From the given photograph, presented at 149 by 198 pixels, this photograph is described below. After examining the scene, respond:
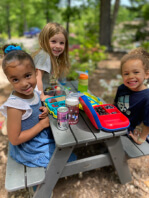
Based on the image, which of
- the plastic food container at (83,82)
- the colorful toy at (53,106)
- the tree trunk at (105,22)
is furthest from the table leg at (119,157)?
the tree trunk at (105,22)

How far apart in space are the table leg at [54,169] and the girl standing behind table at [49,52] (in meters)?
0.93

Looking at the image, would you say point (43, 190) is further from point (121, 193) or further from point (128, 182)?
point (128, 182)

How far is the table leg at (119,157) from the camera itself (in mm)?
1583

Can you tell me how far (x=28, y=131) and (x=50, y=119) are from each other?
243 millimetres

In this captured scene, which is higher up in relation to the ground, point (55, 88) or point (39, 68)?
point (39, 68)

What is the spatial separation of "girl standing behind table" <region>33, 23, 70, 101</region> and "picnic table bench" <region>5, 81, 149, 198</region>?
912 millimetres

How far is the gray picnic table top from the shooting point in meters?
1.33

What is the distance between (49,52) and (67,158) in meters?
1.51

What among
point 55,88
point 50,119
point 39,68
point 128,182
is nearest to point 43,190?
point 50,119

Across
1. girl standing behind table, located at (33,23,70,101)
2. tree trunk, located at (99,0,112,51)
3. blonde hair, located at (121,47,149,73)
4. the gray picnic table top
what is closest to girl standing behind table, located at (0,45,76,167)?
the gray picnic table top

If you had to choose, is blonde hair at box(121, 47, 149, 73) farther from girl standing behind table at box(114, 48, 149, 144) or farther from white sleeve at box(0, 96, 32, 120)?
white sleeve at box(0, 96, 32, 120)

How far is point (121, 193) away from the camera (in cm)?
184

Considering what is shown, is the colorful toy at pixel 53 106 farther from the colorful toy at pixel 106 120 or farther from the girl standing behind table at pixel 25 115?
the colorful toy at pixel 106 120

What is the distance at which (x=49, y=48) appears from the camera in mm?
2266
